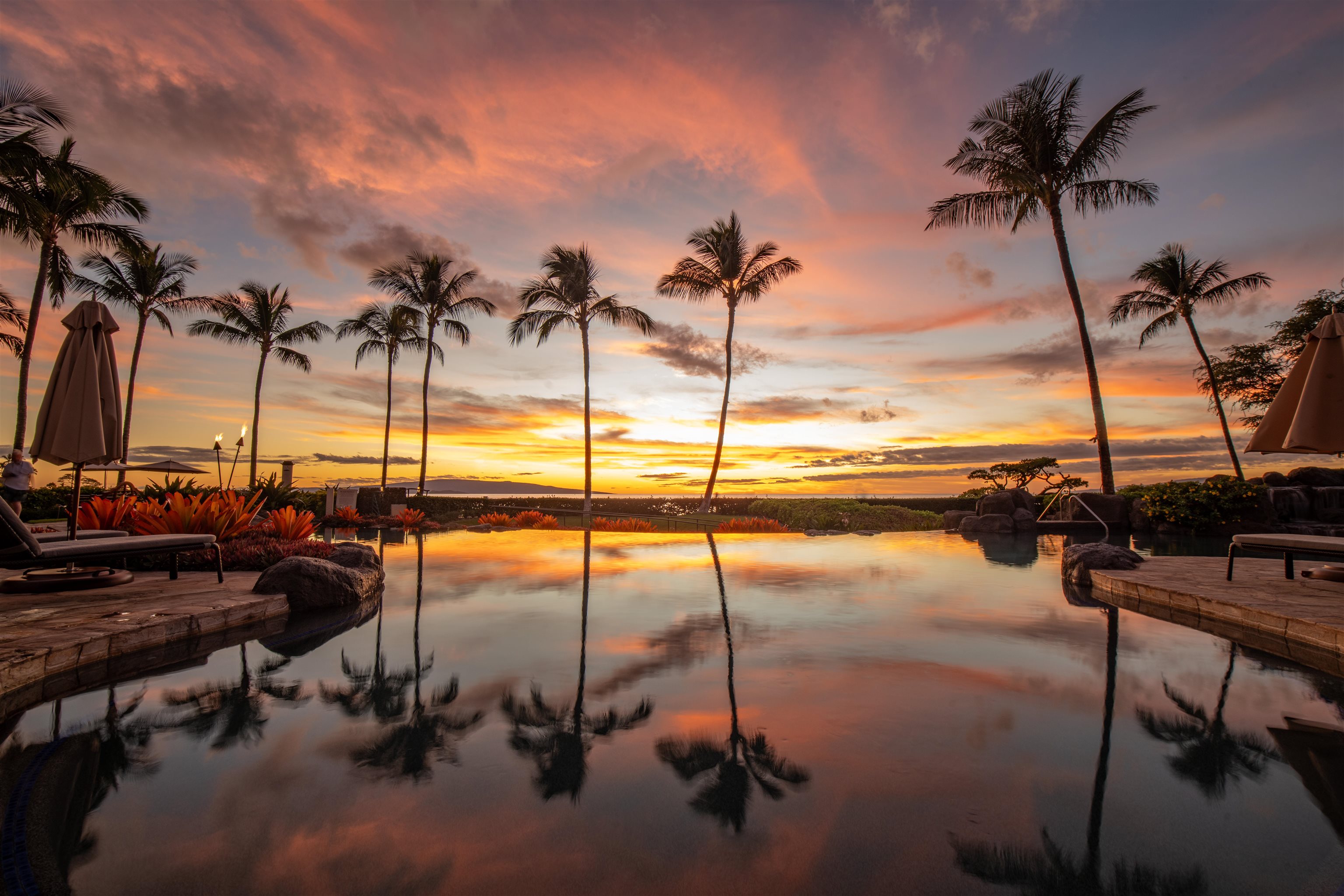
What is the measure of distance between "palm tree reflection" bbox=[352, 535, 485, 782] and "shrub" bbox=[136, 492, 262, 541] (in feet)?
20.2

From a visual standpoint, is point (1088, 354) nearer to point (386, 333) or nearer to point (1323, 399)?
point (1323, 399)

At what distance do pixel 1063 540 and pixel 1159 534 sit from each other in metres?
4.15

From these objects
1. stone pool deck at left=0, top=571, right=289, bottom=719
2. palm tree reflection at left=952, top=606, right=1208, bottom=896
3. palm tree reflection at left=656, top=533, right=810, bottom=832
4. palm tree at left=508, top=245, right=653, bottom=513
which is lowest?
palm tree reflection at left=952, top=606, right=1208, bottom=896

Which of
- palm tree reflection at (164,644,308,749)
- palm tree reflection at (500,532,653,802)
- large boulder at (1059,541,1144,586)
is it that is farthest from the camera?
large boulder at (1059,541,1144,586)

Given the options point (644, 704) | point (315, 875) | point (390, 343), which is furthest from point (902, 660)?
point (390, 343)

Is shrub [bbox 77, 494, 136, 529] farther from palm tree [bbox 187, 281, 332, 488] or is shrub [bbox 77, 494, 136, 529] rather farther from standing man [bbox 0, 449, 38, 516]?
palm tree [bbox 187, 281, 332, 488]

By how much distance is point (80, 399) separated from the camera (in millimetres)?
6383

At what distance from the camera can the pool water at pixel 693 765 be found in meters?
2.17

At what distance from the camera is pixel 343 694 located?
3.98 meters

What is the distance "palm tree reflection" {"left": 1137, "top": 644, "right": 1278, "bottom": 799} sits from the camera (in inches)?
114

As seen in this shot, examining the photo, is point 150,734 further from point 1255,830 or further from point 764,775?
point 1255,830

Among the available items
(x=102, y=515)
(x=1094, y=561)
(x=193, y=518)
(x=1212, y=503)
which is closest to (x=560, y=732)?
(x=1094, y=561)

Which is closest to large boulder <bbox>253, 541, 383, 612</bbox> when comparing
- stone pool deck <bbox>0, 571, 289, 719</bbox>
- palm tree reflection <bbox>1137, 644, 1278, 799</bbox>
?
stone pool deck <bbox>0, 571, 289, 719</bbox>

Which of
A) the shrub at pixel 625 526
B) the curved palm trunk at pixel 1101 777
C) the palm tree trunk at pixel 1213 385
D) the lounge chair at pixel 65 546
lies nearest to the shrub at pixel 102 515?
the lounge chair at pixel 65 546
